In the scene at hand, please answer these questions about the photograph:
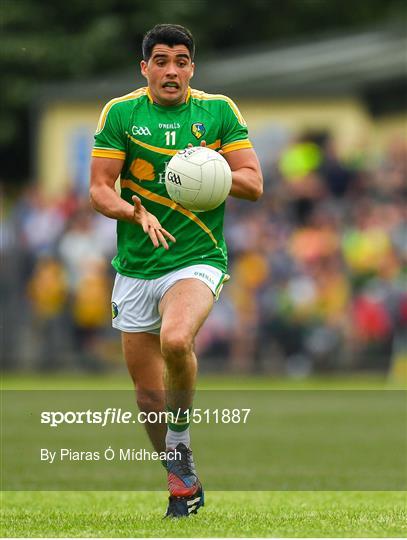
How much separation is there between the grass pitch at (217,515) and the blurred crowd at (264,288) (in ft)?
37.6

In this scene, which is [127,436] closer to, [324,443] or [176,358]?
[324,443]

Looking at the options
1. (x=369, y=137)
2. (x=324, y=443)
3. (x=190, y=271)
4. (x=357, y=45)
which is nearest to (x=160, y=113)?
(x=190, y=271)

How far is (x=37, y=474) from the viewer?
10336 mm

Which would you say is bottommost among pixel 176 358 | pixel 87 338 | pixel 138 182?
pixel 87 338

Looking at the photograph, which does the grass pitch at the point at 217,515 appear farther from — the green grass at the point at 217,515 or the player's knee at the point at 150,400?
the player's knee at the point at 150,400

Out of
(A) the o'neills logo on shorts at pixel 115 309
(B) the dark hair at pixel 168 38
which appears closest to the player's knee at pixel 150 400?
(A) the o'neills logo on shorts at pixel 115 309

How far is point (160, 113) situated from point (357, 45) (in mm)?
24029

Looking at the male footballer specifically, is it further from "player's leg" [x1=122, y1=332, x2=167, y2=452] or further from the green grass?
the green grass

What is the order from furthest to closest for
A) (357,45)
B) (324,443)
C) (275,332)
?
1. (357,45)
2. (275,332)
3. (324,443)

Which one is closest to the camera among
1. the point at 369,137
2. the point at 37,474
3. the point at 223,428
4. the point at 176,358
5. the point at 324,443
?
the point at 176,358

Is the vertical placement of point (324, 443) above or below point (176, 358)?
below

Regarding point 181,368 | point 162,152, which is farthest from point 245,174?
point 181,368

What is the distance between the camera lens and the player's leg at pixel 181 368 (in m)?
7.77

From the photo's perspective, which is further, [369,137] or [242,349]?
[369,137]
